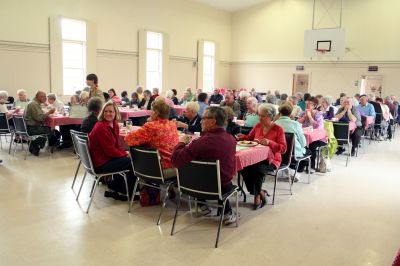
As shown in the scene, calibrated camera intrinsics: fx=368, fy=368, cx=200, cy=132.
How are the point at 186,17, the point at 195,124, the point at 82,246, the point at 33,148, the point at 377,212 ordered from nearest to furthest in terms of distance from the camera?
the point at 82,246, the point at 377,212, the point at 195,124, the point at 33,148, the point at 186,17

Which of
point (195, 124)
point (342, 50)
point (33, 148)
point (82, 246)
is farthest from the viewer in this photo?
point (342, 50)

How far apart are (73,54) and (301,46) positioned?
850 cm

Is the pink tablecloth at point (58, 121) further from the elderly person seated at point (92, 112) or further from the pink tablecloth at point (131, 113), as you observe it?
the elderly person seated at point (92, 112)

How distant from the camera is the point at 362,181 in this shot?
5203 millimetres

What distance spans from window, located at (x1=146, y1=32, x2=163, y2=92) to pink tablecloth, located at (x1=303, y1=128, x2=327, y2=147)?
323 inches

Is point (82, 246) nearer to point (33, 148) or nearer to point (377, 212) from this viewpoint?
point (377, 212)

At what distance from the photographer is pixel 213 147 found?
9.80ft

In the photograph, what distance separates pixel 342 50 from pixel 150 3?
6772 mm

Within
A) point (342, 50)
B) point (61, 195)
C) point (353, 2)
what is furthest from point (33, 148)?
point (353, 2)

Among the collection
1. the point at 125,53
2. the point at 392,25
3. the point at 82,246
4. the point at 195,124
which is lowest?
the point at 82,246

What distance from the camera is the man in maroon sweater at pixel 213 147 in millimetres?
2984

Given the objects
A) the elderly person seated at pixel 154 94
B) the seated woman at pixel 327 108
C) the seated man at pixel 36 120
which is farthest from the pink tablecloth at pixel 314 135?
the seated man at pixel 36 120

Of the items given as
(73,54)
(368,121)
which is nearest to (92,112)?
(368,121)

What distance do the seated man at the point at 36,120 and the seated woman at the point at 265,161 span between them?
3.81 meters
